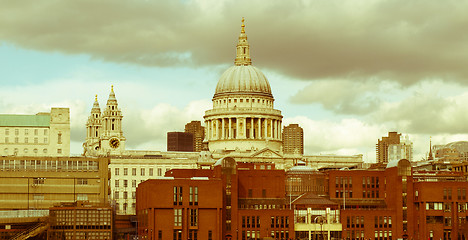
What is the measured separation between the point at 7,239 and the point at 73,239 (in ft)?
41.0

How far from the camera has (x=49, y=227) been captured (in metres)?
200

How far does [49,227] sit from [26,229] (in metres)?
4.67

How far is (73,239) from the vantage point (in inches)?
7869

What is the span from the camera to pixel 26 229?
196875mm

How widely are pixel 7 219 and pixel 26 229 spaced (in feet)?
12.7

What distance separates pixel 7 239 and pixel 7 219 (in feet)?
14.5

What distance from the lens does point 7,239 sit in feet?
636

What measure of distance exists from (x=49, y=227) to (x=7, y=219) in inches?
312

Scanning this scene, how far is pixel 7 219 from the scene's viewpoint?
197 metres

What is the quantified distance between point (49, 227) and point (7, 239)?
896 centimetres

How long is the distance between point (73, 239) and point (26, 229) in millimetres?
8875
